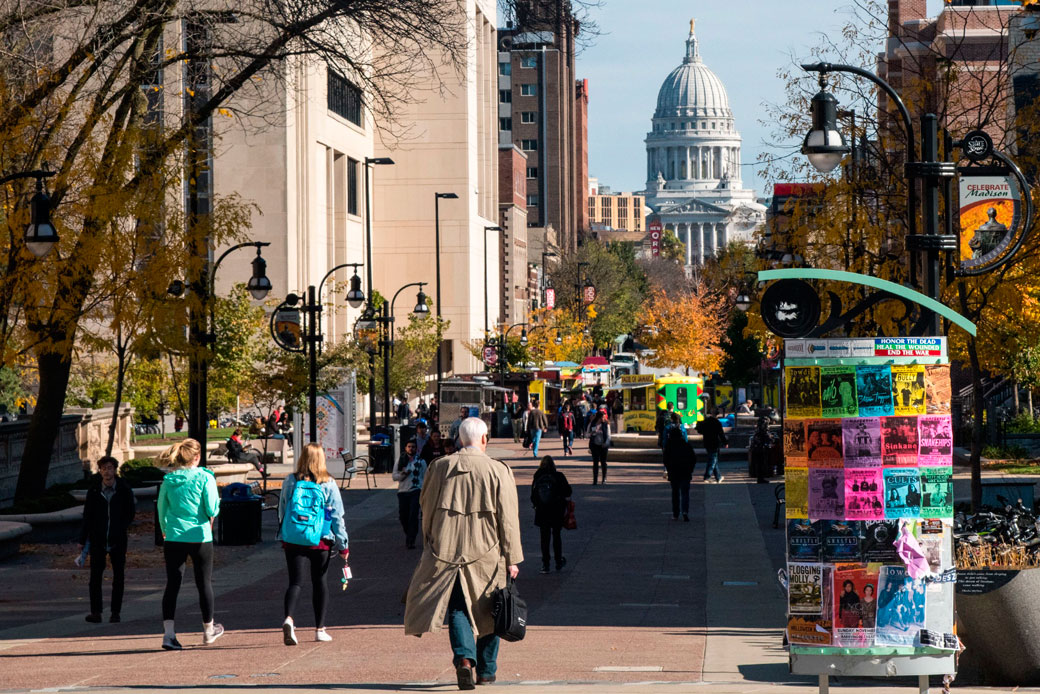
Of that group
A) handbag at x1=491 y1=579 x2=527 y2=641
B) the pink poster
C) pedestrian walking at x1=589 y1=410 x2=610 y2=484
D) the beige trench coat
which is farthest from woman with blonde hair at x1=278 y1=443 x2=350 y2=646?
pedestrian walking at x1=589 y1=410 x2=610 y2=484

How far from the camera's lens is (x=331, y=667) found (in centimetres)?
1082

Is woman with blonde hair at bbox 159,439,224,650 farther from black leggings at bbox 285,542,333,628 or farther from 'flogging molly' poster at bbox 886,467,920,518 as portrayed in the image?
'flogging molly' poster at bbox 886,467,920,518

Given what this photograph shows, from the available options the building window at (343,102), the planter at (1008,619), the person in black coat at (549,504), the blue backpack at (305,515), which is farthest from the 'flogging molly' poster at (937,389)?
the building window at (343,102)

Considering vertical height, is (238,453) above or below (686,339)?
below

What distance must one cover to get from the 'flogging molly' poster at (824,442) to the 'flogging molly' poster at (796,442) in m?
0.05

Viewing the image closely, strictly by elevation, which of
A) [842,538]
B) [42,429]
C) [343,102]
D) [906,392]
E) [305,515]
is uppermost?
[343,102]

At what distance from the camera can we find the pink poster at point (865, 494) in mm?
8547

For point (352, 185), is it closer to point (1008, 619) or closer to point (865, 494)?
point (1008, 619)

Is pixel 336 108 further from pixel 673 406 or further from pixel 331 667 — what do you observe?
pixel 331 667

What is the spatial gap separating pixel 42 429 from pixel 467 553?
601 inches

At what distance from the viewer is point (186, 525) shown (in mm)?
12023

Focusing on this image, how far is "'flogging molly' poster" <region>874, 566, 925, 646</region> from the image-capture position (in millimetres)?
8617

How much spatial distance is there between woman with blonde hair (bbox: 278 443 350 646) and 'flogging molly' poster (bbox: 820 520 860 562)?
467 centimetres

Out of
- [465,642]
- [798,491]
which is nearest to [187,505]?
[465,642]
